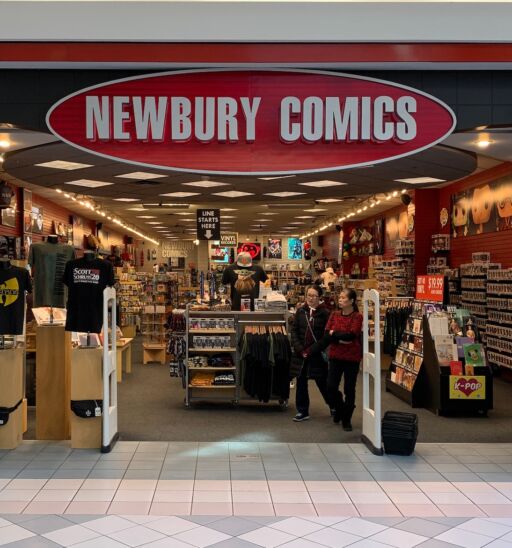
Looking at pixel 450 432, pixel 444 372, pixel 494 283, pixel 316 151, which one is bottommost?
pixel 450 432

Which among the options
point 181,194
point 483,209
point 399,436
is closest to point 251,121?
point 399,436

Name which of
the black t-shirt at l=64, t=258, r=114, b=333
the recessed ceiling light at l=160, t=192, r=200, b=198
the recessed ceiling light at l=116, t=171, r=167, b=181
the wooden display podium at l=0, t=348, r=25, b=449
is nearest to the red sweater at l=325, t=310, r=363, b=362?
the black t-shirt at l=64, t=258, r=114, b=333

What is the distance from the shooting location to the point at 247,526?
14.1 feet

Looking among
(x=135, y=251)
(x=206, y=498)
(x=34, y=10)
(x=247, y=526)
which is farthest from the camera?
(x=135, y=251)

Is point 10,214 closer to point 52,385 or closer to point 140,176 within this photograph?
point 140,176

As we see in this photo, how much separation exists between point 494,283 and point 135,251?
74.9 ft

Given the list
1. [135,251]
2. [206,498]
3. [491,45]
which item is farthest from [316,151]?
[135,251]

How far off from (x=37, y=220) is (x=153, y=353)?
12.7 ft

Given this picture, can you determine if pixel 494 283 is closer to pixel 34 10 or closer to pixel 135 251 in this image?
pixel 34 10

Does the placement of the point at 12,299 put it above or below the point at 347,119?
below

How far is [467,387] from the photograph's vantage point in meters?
7.82

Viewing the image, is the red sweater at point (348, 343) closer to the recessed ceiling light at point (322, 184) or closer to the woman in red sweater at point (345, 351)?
the woman in red sweater at point (345, 351)

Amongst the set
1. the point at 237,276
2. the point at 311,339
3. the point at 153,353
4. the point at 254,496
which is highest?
the point at 237,276

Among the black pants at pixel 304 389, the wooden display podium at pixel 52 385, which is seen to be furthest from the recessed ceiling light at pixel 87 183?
the black pants at pixel 304 389
